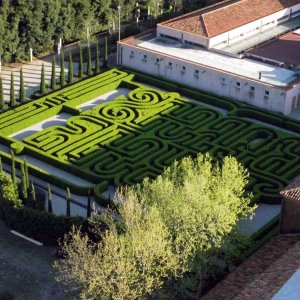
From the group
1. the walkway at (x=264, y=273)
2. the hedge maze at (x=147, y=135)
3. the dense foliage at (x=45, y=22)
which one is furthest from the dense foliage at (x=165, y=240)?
the dense foliage at (x=45, y=22)

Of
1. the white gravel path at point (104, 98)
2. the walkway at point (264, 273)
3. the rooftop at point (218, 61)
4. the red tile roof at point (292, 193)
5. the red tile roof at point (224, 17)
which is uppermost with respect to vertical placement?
the red tile roof at point (224, 17)

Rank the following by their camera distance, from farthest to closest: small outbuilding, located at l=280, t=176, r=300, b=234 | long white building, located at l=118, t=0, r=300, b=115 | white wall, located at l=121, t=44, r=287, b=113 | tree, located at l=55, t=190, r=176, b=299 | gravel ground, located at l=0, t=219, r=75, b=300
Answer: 1. long white building, located at l=118, t=0, r=300, b=115
2. white wall, located at l=121, t=44, r=287, b=113
3. gravel ground, located at l=0, t=219, r=75, b=300
4. small outbuilding, located at l=280, t=176, r=300, b=234
5. tree, located at l=55, t=190, r=176, b=299

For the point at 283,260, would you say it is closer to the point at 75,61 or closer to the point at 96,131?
the point at 96,131

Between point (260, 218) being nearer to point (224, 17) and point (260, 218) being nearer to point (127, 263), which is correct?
point (127, 263)

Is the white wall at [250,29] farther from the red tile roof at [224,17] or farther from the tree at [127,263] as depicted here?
the tree at [127,263]

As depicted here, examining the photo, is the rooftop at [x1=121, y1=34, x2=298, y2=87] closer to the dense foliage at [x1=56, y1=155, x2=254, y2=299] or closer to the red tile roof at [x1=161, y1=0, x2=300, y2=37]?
the red tile roof at [x1=161, y1=0, x2=300, y2=37]

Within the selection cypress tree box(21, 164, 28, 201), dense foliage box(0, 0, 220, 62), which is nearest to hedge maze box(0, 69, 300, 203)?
cypress tree box(21, 164, 28, 201)

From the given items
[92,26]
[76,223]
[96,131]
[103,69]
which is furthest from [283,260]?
[92,26]
